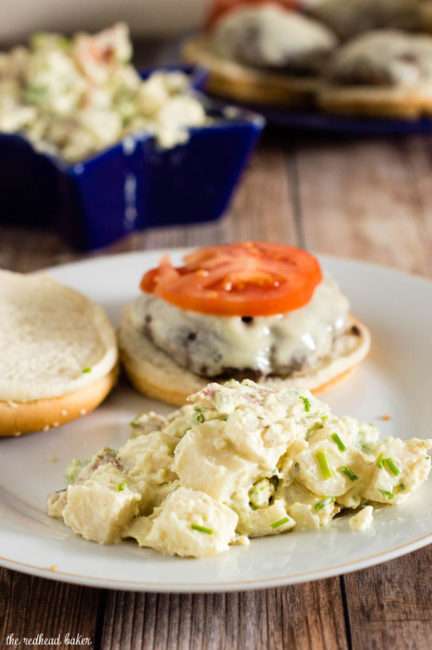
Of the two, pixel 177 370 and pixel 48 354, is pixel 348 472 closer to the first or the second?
pixel 177 370

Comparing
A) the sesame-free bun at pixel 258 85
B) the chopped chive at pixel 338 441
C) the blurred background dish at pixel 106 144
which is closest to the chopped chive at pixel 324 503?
the chopped chive at pixel 338 441

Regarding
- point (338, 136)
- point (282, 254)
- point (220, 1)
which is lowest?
point (338, 136)

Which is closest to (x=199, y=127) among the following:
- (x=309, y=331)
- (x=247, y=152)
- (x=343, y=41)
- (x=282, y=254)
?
(x=247, y=152)

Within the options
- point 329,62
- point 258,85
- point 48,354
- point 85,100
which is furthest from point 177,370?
point 329,62

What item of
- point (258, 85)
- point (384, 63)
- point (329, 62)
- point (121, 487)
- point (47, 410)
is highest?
point (121, 487)

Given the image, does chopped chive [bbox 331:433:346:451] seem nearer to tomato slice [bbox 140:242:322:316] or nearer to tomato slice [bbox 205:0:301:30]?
tomato slice [bbox 140:242:322:316]

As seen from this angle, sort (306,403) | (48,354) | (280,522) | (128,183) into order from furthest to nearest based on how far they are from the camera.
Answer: (128,183) → (48,354) → (306,403) → (280,522)

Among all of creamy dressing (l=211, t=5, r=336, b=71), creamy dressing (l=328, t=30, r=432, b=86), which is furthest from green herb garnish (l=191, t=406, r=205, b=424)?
creamy dressing (l=211, t=5, r=336, b=71)

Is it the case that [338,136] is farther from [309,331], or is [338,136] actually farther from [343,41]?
[309,331]
